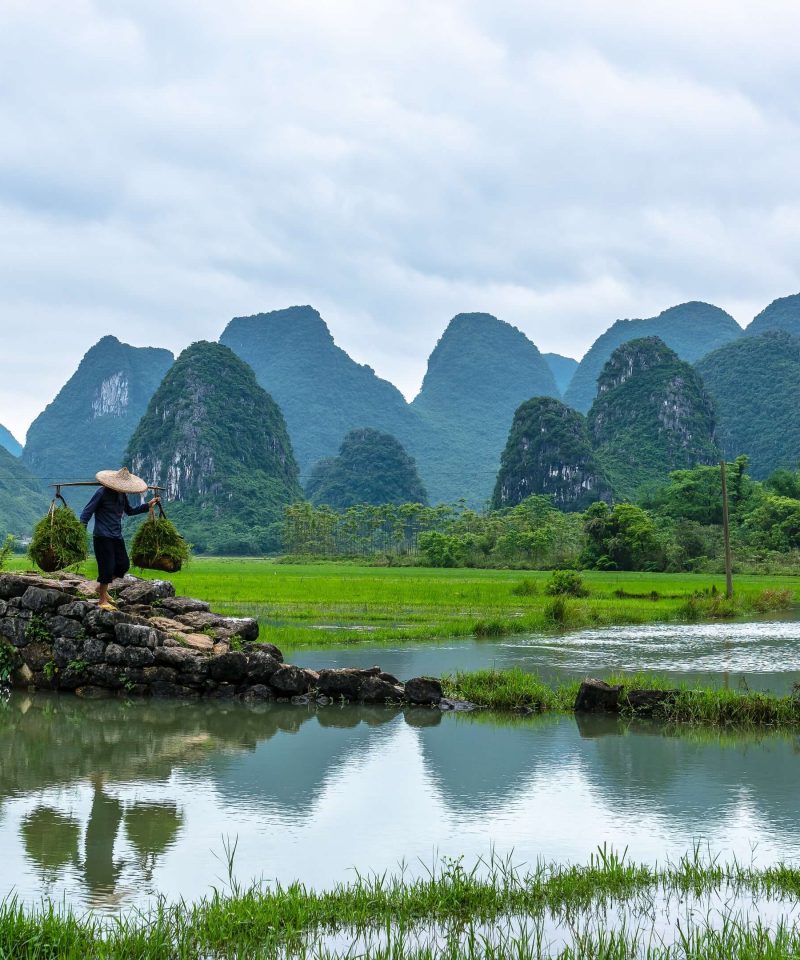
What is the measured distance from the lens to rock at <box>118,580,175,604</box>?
27.9 feet

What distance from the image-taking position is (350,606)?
632 inches

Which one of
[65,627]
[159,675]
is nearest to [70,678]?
[65,627]

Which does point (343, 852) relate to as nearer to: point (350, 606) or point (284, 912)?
point (284, 912)

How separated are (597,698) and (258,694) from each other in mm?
2479

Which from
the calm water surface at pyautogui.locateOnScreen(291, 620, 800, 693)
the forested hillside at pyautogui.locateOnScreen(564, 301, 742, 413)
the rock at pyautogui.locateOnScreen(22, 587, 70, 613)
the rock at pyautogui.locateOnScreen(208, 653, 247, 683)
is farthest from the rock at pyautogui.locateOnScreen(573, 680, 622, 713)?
the forested hillside at pyautogui.locateOnScreen(564, 301, 742, 413)

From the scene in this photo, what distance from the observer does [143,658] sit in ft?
24.7

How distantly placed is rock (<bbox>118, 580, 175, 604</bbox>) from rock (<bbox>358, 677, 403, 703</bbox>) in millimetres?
2224

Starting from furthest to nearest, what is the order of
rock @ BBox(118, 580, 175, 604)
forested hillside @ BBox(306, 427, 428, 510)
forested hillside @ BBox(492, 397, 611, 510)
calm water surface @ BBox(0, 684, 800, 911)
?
forested hillside @ BBox(306, 427, 428, 510), forested hillside @ BBox(492, 397, 611, 510), rock @ BBox(118, 580, 175, 604), calm water surface @ BBox(0, 684, 800, 911)

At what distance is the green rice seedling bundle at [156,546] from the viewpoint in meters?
7.85

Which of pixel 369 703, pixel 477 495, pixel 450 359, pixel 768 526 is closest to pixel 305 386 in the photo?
pixel 450 359

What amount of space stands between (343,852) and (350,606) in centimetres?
1236

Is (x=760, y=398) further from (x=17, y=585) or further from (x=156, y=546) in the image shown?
(x=17, y=585)

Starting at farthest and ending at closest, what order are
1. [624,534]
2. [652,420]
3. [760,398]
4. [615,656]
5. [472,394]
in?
[472,394]
[760,398]
[652,420]
[624,534]
[615,656]

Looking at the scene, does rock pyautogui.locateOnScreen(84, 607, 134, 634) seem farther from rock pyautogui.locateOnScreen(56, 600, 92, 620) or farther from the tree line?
the tree line
